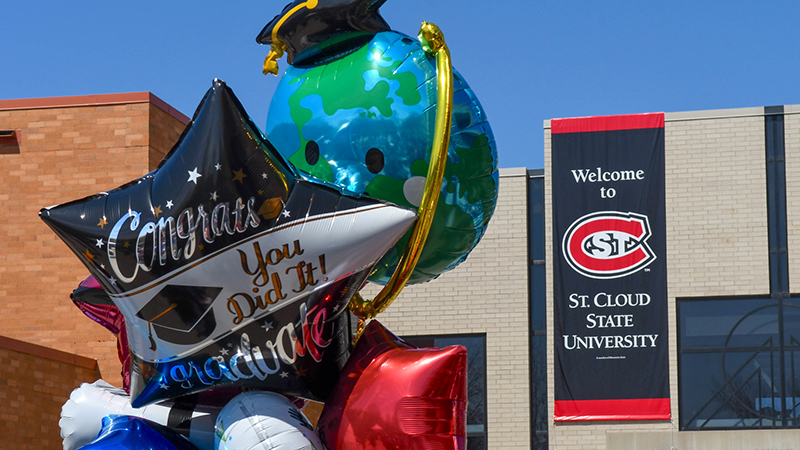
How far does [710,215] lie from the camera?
57.5 feet

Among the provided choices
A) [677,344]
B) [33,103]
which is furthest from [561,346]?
[33,103]

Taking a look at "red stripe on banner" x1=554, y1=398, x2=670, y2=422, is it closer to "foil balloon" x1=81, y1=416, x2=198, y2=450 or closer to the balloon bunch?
the balloon bunch

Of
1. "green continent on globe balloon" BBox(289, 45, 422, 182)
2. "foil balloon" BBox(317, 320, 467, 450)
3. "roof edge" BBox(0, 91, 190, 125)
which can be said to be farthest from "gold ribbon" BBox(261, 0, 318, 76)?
"roof edge" BBox(0, 91, 190, 125)

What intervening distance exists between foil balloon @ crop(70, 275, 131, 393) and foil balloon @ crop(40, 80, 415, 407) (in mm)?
612

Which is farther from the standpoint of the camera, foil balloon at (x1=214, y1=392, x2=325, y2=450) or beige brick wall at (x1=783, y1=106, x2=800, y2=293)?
beige brick wall at (x1=783, y1=106, x2=800, y2=293)

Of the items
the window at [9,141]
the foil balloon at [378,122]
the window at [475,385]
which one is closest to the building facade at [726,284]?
the window at [475,385]

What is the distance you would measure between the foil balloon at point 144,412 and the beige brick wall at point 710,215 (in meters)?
13.4

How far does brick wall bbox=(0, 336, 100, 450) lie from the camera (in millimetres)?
10711

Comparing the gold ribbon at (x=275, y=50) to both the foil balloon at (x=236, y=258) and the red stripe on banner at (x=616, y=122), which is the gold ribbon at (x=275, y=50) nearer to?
the foil balloon at (x=236, y=258)

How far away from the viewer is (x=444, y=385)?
13.1 ft

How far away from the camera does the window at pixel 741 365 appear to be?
16.7m

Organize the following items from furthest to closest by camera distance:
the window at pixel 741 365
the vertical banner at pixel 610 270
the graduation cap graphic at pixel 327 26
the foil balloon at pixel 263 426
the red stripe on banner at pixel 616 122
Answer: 1. the red stripe on banner at pixel 616 122
2. the vertical banner at pixel 610 270
3. the window at pixel 741 365
4. the graduation cap graphic at pixel 327 26
5. the foil balloon at pixel 263 426

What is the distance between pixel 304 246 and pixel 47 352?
828 centimetres

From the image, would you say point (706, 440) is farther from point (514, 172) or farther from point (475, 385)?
point (514, 172)
